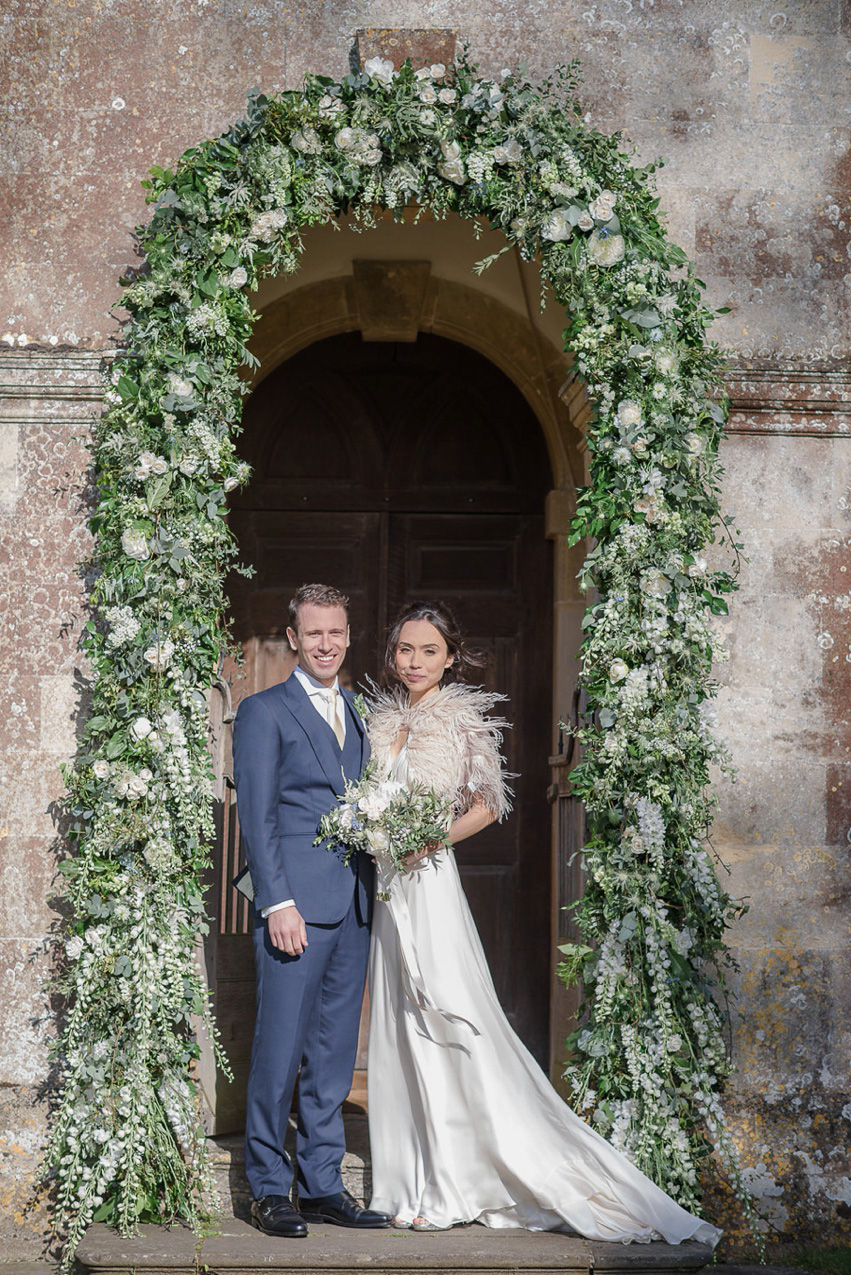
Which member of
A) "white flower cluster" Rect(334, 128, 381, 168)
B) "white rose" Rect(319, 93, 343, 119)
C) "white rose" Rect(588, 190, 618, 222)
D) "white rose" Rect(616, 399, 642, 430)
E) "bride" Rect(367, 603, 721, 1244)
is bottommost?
"bride" Rect(367, 603, 721, 1244)

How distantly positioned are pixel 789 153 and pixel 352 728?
2.67m

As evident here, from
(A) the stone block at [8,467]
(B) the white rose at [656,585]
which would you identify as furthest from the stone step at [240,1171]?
(A) the stone block at [8,467]

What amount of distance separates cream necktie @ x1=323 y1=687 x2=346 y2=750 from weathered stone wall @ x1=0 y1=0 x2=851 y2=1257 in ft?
3.47

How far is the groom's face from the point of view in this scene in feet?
14.4

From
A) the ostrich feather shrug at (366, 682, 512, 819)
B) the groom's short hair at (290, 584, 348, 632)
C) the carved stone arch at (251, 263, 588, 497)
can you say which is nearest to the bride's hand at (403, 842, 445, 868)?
the ostrich feather shrug at (366, 682, 512, 819)

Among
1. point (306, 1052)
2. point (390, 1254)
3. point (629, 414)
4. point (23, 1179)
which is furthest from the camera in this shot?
point (23, 1179)

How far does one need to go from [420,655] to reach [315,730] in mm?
419

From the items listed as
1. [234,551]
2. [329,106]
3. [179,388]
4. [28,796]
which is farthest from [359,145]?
[28,796]

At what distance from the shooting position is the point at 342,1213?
13.6ft

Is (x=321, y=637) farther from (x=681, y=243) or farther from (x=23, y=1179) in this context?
(x=23, y=1179)

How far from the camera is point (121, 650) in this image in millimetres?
4418

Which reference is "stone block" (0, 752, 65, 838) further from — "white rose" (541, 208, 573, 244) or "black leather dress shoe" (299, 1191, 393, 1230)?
"white rose" (541, 208, 573, 244)

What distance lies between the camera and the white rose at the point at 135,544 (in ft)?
14.4

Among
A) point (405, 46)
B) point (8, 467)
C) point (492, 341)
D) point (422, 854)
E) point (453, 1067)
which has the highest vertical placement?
point (405, 46)
